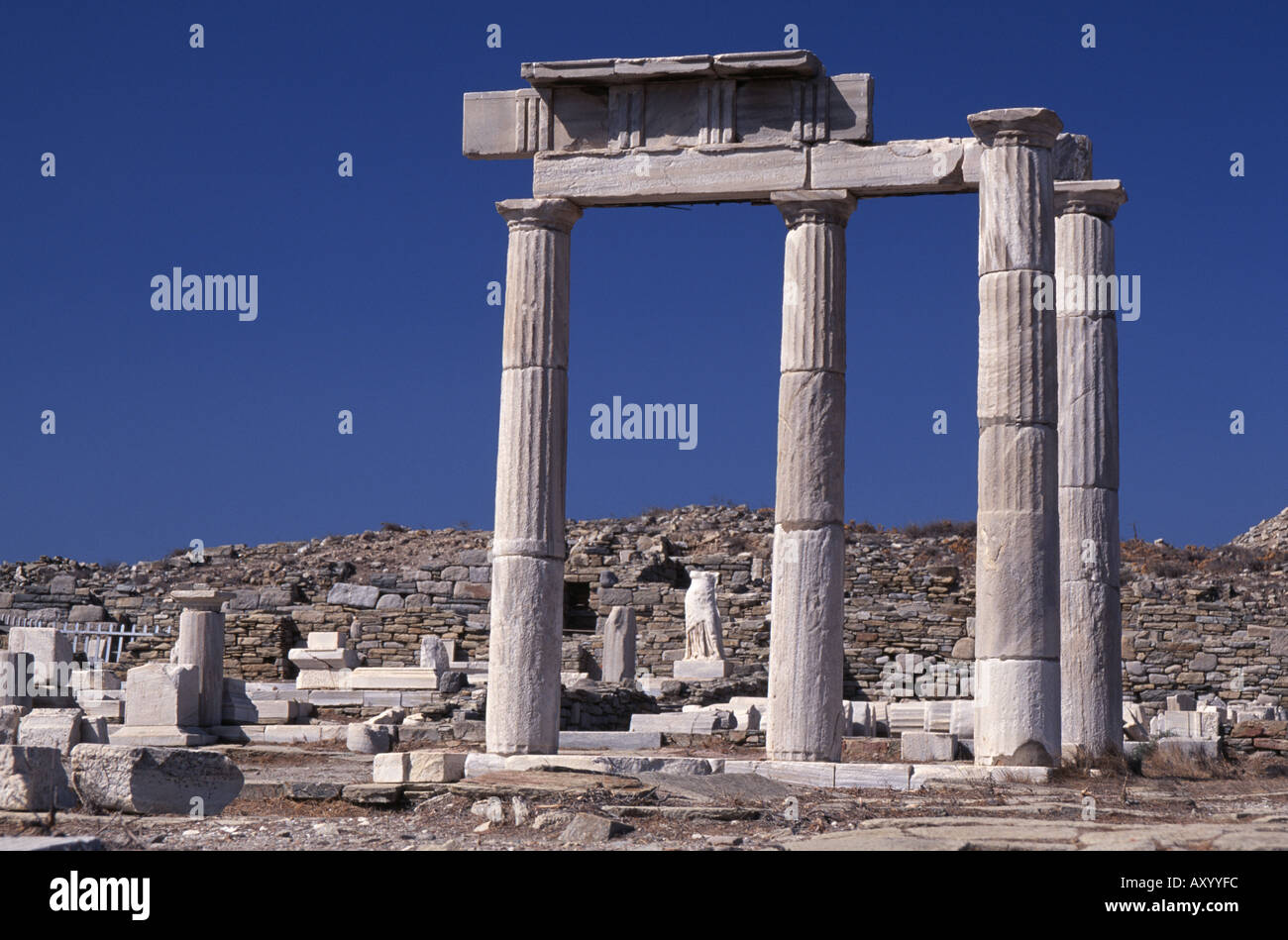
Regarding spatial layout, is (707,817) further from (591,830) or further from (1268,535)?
(1268,535)

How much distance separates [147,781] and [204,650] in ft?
39.1

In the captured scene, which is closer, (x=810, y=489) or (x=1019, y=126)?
(x=1019, y=126)

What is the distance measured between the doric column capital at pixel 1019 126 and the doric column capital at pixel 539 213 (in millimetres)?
4378

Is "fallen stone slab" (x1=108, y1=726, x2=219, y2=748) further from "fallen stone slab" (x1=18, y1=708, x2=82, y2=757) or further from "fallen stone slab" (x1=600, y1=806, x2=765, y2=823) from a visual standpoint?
"fallen stone slab" (x1=600, y1=806, x2=765, y2=823)

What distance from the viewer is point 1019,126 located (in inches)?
613

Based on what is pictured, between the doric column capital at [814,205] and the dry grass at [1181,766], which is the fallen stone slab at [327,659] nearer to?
the doric column capital at [814,205]

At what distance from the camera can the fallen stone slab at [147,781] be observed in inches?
485

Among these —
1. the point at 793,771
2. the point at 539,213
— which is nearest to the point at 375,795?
the point at 793,771

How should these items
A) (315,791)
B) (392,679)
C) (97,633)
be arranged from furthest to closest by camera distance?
(97,633), (392,679), (315,791)

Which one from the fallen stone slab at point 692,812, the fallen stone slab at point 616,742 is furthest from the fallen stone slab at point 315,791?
the fallen stone slab at point 616,742

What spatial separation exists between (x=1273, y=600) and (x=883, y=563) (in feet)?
28.9

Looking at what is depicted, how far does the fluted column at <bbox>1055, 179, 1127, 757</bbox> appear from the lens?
1719cm
